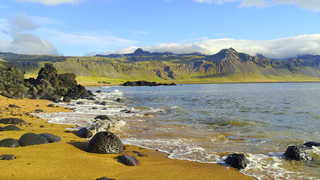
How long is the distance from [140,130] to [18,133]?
36.8 ft

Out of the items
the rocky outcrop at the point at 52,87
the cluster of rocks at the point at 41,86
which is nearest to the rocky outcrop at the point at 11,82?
the cluster of rocks at the point at 41,86

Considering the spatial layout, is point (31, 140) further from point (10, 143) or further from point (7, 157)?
point (7, 157)

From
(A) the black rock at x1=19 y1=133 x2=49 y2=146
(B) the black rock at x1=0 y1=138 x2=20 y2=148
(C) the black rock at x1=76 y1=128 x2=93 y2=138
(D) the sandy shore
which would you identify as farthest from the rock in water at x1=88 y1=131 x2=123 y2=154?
(C) the black rock at x1=76 y1=128 x2=93 y2=138

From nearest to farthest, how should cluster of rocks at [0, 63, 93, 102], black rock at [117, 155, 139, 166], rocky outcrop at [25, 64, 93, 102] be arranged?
black rock at [117, 155, 139, 166]
cluster of rocks at [0, 63, 93, 102]
rocky outcrop at [25, 64, 93, 102]

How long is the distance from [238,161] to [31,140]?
1304 centimetres

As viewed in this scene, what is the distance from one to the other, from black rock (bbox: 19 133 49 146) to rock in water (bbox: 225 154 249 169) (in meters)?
12.0

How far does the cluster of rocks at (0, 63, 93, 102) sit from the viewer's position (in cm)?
6146

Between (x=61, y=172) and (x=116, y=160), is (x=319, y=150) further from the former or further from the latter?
(x=61, y=172)

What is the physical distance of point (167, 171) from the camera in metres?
15.1

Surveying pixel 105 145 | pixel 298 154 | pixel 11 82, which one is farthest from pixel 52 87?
pixel 298 154

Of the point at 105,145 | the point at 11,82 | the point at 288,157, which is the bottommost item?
the point at 288,157

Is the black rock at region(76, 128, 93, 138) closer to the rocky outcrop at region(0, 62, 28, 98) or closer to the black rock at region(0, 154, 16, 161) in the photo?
the black rock at region(0, 154, 16, 161)

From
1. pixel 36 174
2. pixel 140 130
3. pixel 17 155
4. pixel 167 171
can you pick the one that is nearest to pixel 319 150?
pixel 167 171

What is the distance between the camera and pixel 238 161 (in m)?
16.3
